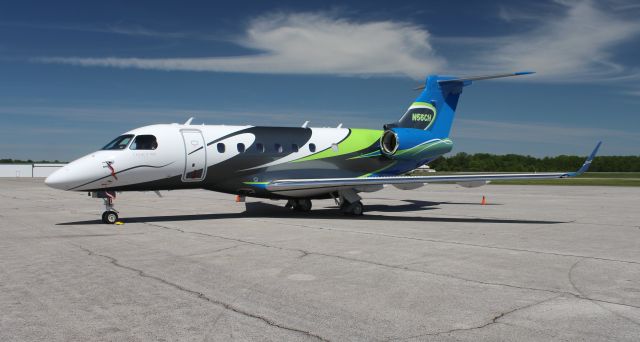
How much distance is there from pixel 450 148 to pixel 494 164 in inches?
3385

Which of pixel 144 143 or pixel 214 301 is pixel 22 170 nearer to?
pixel 144 143

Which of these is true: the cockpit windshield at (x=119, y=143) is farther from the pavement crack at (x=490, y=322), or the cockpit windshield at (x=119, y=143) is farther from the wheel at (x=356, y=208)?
the pavement crack at (x=490, y=322)

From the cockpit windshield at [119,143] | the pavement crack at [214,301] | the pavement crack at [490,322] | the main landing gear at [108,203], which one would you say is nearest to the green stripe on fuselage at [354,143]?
the cockpit windshield at [119,143]

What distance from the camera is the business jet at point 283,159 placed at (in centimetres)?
1481

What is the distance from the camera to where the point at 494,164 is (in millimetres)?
102562

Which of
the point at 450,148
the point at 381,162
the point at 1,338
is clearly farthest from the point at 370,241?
the point at 450,148

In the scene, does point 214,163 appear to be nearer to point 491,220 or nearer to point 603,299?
point 491,220

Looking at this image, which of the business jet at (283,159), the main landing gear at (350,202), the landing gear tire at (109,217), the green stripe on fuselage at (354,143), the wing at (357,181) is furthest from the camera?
the green stripe on fuselage at (354,143)

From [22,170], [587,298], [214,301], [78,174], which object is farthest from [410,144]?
[22,170]

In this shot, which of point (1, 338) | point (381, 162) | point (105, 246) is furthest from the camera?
point (381, 162)

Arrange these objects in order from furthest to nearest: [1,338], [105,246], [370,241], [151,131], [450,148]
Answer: [450,148] < [151,131] < [370,241] < [105,246] < [1,338]

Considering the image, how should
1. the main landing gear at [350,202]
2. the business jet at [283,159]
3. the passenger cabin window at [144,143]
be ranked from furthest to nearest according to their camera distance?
the main landing gear at [350,202], the passenger cabin window at [144,143], the business jet at [283,159]

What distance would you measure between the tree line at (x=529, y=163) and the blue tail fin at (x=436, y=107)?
7987 cm

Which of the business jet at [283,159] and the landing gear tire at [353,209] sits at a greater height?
the business jet at [283,159]
